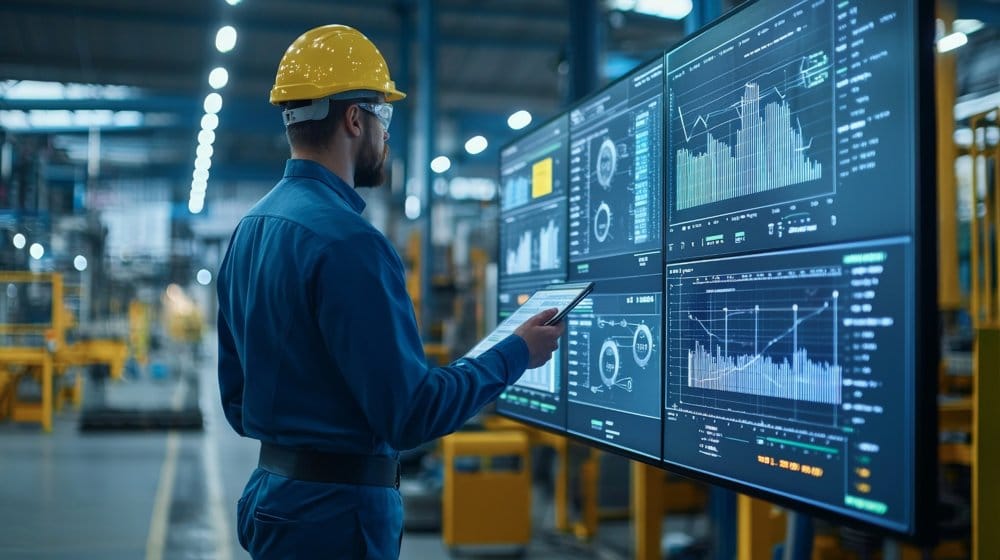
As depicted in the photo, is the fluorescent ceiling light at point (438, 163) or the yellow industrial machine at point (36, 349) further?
the yellow industrial machine at point (36, 349)

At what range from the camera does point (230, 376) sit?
8.38 feet

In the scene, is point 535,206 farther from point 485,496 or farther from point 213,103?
point 213,103

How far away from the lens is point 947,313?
24.4ft

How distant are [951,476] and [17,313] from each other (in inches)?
531

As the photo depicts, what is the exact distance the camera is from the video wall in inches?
66.5

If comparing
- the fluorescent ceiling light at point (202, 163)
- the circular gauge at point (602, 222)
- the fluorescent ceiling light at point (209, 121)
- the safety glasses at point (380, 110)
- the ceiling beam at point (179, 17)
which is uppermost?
the ceiling beam at point (179, 17)

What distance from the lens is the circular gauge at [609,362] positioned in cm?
280

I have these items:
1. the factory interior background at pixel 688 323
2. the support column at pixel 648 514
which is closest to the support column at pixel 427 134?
the factory interior background at pixel 688 323

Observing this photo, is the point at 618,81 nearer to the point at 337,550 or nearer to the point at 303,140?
the point at 303,140

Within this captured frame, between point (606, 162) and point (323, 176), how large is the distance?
1.05m

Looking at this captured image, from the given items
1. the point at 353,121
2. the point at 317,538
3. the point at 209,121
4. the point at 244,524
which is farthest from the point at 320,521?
the point at 209,121

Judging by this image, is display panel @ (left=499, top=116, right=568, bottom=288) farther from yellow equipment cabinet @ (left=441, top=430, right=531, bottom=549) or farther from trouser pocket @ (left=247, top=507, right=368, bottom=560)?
yellow equipment cabinet @ (left=441, top=430, right=531, bottom=549)

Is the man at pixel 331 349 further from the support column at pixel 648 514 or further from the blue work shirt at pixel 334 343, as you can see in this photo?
the support column at pixel 648 514

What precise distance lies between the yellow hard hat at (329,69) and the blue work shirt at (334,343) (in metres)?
0.19
